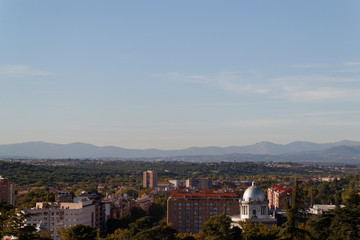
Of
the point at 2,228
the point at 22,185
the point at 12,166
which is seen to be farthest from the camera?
the point at 12,166

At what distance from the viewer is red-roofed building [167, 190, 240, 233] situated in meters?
90.1

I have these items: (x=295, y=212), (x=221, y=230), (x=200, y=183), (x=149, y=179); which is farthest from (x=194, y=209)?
(x=149, y=179)

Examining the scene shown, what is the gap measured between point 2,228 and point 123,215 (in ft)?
178

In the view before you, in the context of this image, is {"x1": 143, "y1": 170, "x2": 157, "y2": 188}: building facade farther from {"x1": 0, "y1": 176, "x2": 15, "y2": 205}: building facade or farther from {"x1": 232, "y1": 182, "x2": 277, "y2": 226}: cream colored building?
{"x1": 232, "y1": 182, "x2": 277, "y2": 226}: cream colored building

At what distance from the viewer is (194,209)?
90.9 meters

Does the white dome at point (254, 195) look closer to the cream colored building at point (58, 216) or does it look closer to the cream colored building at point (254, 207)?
the cream colored building at point (254, 207)

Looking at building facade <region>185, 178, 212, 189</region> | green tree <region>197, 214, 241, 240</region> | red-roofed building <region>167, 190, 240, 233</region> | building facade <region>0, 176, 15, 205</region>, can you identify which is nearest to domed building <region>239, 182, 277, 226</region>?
red-roofed building <region>167, 190, 240, 233</region>

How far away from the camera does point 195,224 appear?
90.2 metres

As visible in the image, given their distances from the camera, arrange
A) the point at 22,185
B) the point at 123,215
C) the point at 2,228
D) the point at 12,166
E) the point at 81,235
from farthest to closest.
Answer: the point at 12,166 → the point at 22,185 → the point at 123,215 → the point at 81,235 → the point at 2,228

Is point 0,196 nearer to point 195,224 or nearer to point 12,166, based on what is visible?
point 195,224

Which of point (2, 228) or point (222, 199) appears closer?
point (2, 228)

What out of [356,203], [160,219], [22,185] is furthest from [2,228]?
[22,185]

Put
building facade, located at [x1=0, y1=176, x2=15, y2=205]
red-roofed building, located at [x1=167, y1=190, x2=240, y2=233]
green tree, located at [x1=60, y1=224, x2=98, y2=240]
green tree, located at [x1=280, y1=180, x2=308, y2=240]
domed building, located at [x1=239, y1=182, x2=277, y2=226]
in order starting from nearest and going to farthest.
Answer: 1. green tree, located at [x1=280, y1=180, x2=308, y2=240]
2. green tree, located at [x1=60, y1=224, x2=98, y2=240]
3. domed building, located at [x1=239, y1=182, x2=277, y2=226]
4. red-roofed building, located at [x1=167, y1=190, x2=240, y2=233]
5. building facade, located at [x1=0, y1=176, x2=15, y2=205]

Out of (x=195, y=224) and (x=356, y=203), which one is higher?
(x=356, y=203)
